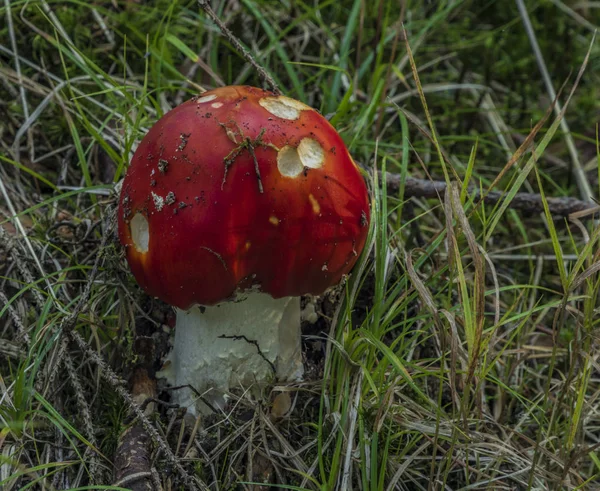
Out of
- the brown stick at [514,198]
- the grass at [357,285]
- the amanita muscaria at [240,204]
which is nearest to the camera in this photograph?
the amanita muscaria at [240,204]

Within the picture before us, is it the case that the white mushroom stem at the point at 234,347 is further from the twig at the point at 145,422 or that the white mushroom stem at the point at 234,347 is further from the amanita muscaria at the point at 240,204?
the twig at the point at 145,422

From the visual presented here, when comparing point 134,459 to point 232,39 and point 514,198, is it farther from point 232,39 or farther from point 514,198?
point 514,198

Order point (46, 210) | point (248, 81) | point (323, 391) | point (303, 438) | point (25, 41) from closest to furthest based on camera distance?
point (323, 391), point (303, 438), point (46, 210), point (25, 41), point (248, 81)

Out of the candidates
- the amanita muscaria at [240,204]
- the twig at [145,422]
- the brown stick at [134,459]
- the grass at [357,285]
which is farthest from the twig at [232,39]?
the brown stick at [134,459]

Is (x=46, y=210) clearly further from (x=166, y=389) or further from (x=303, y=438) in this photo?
(x=303, y=438)

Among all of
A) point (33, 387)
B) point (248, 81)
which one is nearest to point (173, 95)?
point (248, 81)

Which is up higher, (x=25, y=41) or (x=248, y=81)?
(x=25, y=41)

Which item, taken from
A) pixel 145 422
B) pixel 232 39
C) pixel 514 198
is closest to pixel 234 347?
pixel 145 422

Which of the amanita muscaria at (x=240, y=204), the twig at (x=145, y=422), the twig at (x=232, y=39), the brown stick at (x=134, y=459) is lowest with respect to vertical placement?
the brown stick at (x=134, y=459)
